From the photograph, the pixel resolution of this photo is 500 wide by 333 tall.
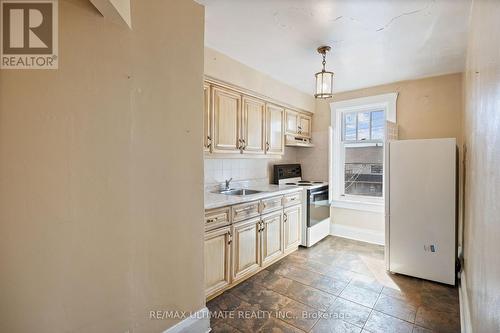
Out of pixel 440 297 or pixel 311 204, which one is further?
pixel 311 204

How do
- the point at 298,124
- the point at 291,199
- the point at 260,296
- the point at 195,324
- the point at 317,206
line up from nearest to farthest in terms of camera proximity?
the point at 195,324 → the point at 260,296 → the point at 291,199 → the point at 317,206 → the point at 298,124

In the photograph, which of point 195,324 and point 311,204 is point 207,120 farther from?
point 311,204

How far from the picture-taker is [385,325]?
185 centimetres

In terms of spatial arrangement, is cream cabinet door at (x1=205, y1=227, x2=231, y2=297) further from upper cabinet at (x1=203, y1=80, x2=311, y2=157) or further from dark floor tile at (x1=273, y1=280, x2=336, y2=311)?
upper cabinet at (x1=203, y1=80, x2=311, y2=157)

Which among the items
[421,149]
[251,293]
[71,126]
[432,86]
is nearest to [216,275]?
[251,293]

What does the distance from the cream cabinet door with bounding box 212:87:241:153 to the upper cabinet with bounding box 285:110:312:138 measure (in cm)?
114

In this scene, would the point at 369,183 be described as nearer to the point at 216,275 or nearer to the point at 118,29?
the point at 216,275

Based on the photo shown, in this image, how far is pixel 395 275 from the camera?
2.67 meters

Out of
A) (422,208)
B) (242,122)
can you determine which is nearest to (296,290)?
(422,208)

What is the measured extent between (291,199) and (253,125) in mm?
1116

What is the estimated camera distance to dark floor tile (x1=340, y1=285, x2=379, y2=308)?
2.15m

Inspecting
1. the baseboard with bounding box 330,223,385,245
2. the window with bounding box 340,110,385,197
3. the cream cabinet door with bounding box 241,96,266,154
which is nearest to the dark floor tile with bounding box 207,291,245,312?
the cream cabinet door with bounding box 241,96,266,154

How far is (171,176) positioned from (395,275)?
267cm

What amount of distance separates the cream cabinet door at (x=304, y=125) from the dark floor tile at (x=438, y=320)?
108 inches
